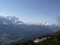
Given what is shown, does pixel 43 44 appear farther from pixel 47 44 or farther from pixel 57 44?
pixel 57 44

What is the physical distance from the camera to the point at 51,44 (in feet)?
142

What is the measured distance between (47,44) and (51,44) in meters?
1.45

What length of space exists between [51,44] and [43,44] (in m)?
2.62

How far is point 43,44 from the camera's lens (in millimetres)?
44125

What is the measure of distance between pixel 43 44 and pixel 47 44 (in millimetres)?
1283

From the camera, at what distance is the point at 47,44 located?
144 feet

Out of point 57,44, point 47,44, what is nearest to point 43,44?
point 47,44

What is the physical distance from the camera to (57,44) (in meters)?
43.4

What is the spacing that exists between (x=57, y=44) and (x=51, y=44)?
76.8 inches

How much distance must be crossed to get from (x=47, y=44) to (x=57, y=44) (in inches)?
124
